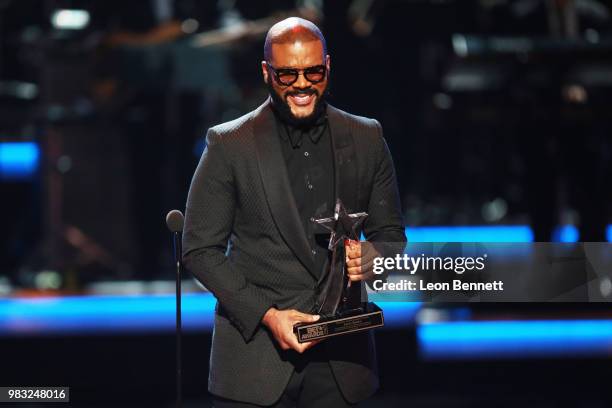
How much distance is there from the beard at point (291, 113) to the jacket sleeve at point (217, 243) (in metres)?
0.16

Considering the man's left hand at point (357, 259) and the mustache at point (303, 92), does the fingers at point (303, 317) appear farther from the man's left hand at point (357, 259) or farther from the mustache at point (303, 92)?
the mustache at point (303, 92)

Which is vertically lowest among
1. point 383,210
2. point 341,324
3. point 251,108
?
point 341,324

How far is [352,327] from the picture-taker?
7.83 feet

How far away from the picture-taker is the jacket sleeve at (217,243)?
241 centimetres

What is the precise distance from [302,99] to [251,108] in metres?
2.96

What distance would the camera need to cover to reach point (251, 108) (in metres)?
5.35

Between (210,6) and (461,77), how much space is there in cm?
138

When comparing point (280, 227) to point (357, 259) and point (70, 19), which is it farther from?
point (70, 19)

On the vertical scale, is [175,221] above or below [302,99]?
below

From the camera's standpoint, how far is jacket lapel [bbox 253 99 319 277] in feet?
7.91

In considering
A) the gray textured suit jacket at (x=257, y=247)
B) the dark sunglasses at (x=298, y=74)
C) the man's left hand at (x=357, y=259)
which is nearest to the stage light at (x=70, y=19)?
the gray textured suit jacket at (x=257, y=247)

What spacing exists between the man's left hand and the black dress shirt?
0.07 m

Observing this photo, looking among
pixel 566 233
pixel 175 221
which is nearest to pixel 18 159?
pixel 566 233

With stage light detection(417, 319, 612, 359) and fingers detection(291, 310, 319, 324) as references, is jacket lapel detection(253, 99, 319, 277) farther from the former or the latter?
stage light detection(417, 319, 612, 359)
